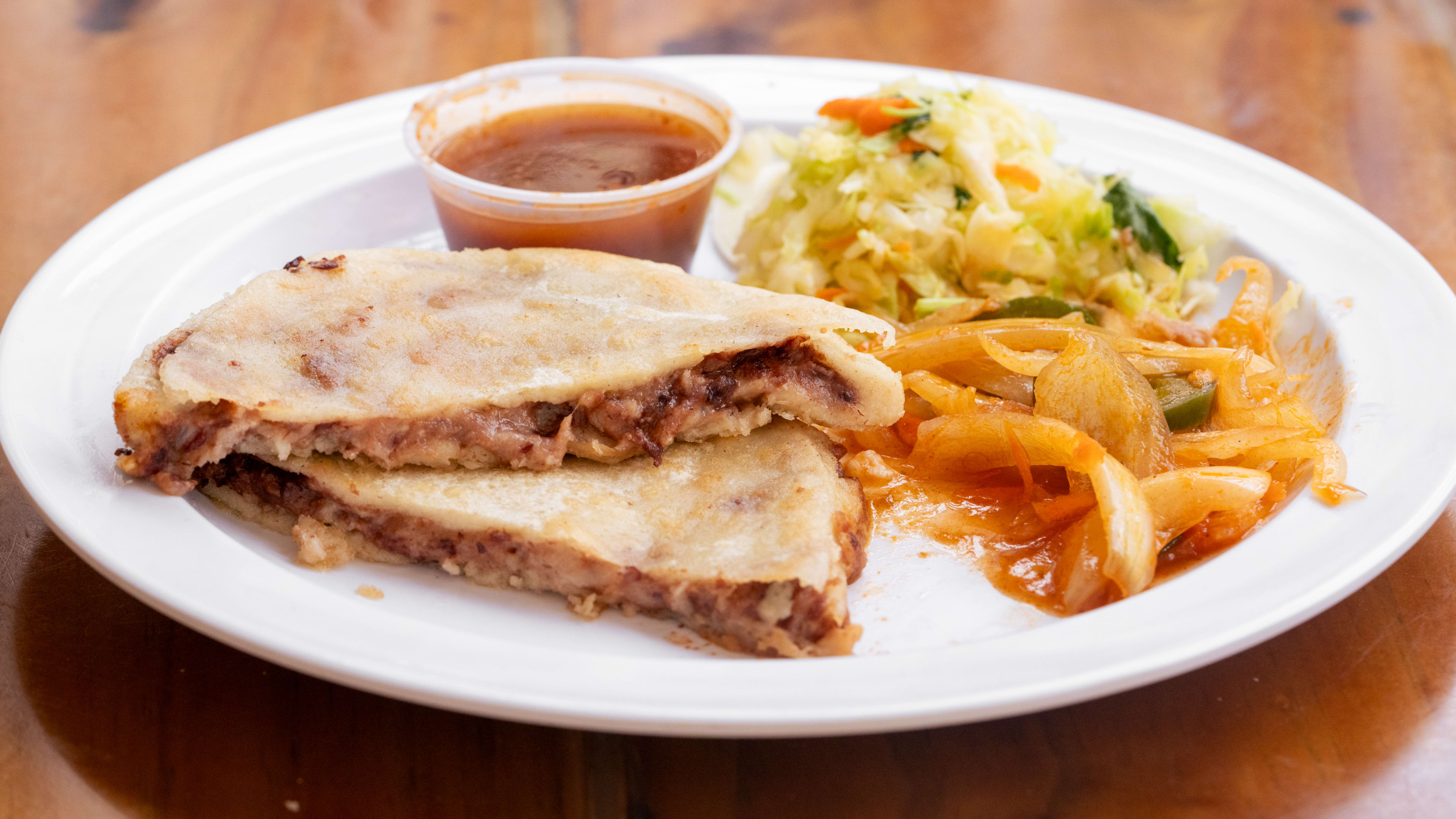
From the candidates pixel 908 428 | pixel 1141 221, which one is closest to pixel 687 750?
pixel 908 428

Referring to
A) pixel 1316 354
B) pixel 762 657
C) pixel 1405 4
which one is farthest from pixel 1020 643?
pixel 1405 4

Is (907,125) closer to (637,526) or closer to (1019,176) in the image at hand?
(1019,176)

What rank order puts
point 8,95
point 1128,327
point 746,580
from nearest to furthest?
point 746,580 → point 1128,327 → point 8,95

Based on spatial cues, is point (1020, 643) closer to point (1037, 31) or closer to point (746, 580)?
point (746, 580)

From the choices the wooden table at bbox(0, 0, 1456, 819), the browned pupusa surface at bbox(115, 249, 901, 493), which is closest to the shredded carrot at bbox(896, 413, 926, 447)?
the browned pupusa surface at bbox(115, 249, 901, 493)

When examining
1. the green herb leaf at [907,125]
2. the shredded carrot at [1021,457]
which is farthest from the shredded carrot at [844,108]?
the shredded carrot at [1021,457]

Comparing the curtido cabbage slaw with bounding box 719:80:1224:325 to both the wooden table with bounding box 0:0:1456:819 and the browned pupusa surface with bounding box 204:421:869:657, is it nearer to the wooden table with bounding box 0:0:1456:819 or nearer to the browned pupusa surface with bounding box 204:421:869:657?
the browned pupusa surface with bounding box 204:421:869:657

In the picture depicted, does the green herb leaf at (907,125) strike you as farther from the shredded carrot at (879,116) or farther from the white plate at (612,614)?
the white plate at (612,614)
